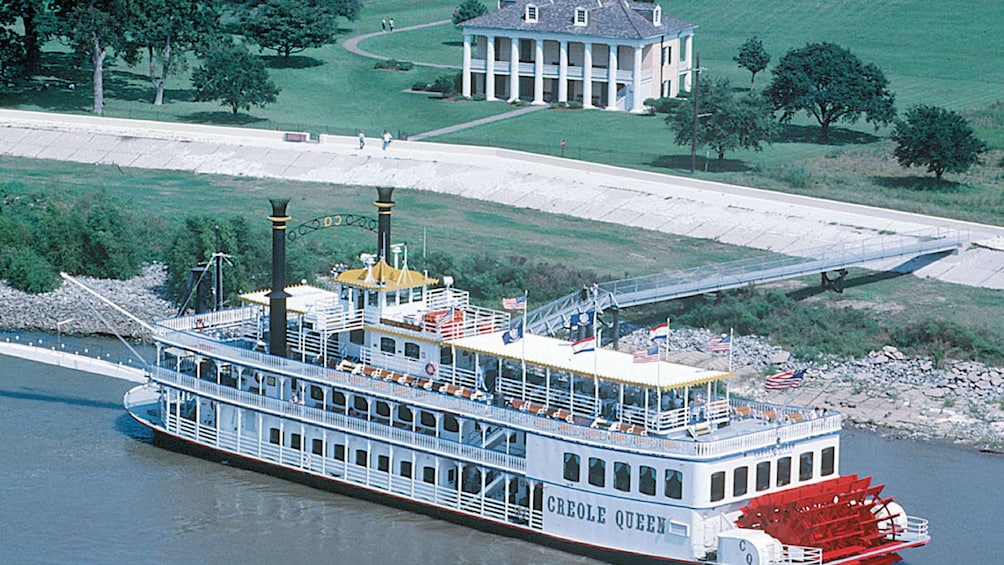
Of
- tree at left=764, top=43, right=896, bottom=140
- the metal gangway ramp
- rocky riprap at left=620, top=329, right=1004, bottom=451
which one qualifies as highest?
tree at left=764, top=43, right=896, bottom=140

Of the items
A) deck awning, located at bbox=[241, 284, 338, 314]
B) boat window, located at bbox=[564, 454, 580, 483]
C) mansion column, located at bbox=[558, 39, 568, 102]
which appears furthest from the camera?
mansion column, located at bbox=[558, 39, 568, 102]

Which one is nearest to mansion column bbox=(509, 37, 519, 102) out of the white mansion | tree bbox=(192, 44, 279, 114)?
the white mansion

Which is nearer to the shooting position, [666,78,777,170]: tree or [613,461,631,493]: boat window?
[613,461,631,493]: boat window

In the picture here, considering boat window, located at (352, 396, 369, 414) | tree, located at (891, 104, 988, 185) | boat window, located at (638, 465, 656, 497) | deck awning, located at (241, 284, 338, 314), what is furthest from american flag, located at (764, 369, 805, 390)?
tree, located at (891, 104, 988, 185)

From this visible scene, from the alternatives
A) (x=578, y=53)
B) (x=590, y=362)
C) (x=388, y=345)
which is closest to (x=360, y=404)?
(x=388, y=345)

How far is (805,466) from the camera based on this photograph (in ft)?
167

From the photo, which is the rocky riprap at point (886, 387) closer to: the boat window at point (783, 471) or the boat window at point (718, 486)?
the boat window at point (783, 471)

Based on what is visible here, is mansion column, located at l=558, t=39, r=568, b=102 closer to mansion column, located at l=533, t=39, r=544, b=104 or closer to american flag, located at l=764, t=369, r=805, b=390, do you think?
mansion column, located at l=533, t=39, r=544, b=104

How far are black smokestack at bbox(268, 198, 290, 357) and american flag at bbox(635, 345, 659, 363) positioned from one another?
41.0 feet

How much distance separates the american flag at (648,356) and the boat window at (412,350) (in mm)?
7822

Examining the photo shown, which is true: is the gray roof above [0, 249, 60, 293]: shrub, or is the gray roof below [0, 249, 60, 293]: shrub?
above

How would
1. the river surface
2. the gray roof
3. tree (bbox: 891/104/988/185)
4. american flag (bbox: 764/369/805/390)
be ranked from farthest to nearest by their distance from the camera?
the gray roof < tree (bbox: 891/104/988/185) < the river surface < american flag (bbox: 764/369/805/390)

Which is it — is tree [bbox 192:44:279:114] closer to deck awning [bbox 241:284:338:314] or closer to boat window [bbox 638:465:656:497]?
deck awning [bbox 241:284:338:314]

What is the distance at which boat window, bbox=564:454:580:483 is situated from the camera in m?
50.7
